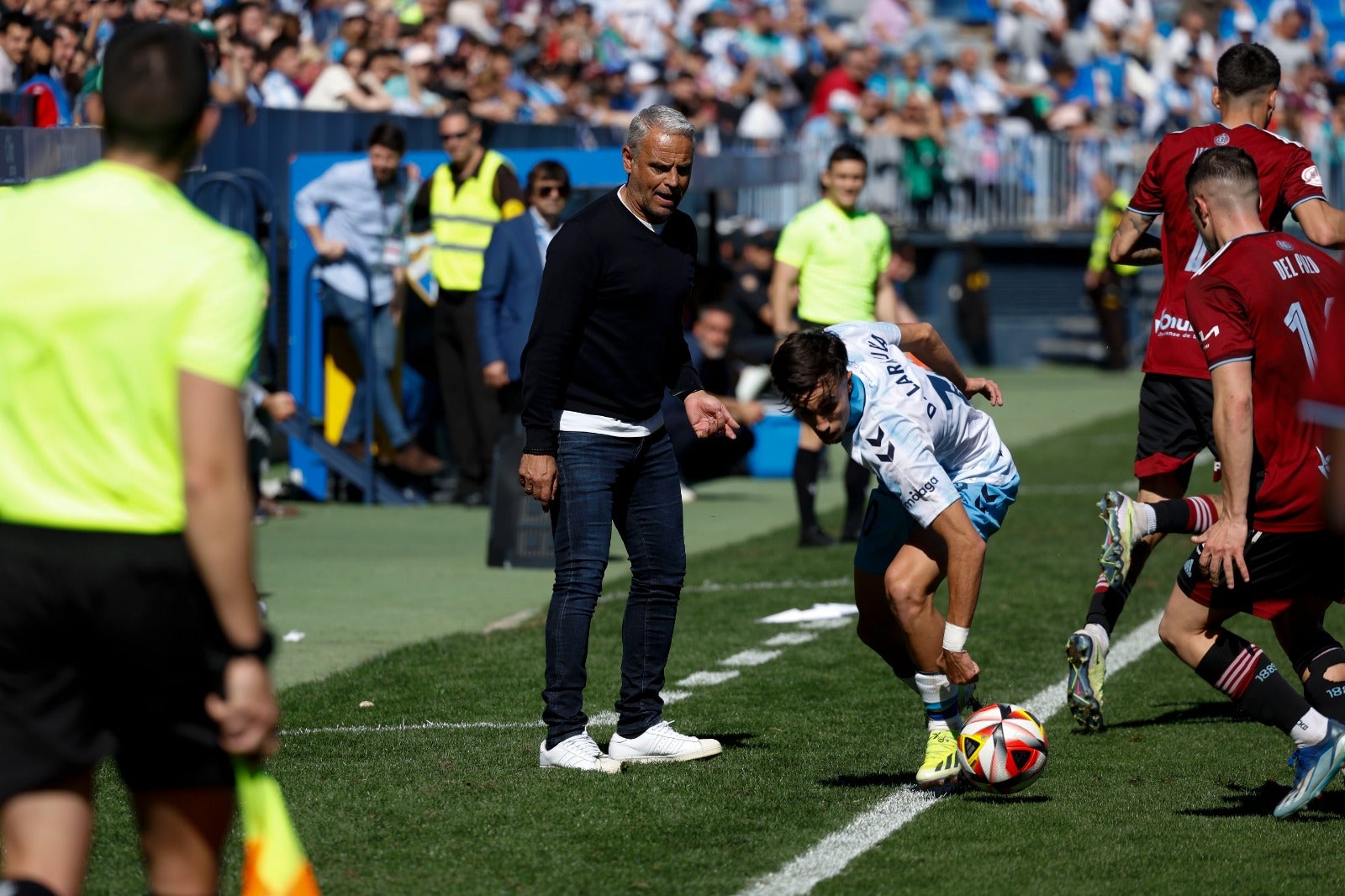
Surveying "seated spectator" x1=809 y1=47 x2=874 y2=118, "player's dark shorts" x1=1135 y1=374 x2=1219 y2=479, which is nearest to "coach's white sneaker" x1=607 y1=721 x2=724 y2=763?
"player's dark shorts" x1=1135 y1=374 x2=1219 y2=479

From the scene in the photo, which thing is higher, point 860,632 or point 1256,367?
point 1256,367

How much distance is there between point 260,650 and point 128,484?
35 centimetres

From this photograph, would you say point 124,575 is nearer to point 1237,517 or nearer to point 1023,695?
point 1237,517

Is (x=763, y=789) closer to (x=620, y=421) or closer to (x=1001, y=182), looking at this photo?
(x=620, y=421)

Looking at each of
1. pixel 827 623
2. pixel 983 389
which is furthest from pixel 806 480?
pixel 983 389

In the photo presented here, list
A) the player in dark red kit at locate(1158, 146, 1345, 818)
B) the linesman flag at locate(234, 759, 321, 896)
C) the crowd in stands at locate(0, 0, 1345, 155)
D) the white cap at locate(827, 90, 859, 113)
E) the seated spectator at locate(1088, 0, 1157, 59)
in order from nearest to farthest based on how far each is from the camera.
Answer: the linesman flag at locate(234, 759, 321, 896) → the player in dark red kit at locate(1158, 146, 1345, 818) → the crowd in stands at locate(0, 0, 1345, 155) → the white cap at locate(827, 90, 859, 113) → the seated spectator at locate(1088, 0, 1157, 59)

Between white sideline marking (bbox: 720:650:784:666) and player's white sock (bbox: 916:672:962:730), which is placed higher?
player's white sock (bbox: 916:672:962:730)

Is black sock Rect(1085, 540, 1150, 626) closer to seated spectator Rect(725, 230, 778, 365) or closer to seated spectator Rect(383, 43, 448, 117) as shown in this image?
seated spectator Rect(725, 230, 778, 365)

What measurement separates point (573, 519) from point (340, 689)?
6.35 ft

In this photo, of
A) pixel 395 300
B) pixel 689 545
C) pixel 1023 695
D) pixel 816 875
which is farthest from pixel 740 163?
pixel 816 875

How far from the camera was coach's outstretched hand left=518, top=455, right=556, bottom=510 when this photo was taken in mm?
6152

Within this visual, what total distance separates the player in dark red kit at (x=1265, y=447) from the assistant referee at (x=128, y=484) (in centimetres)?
311

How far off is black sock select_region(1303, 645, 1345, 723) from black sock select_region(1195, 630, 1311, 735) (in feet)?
0.15

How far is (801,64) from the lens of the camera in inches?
985
